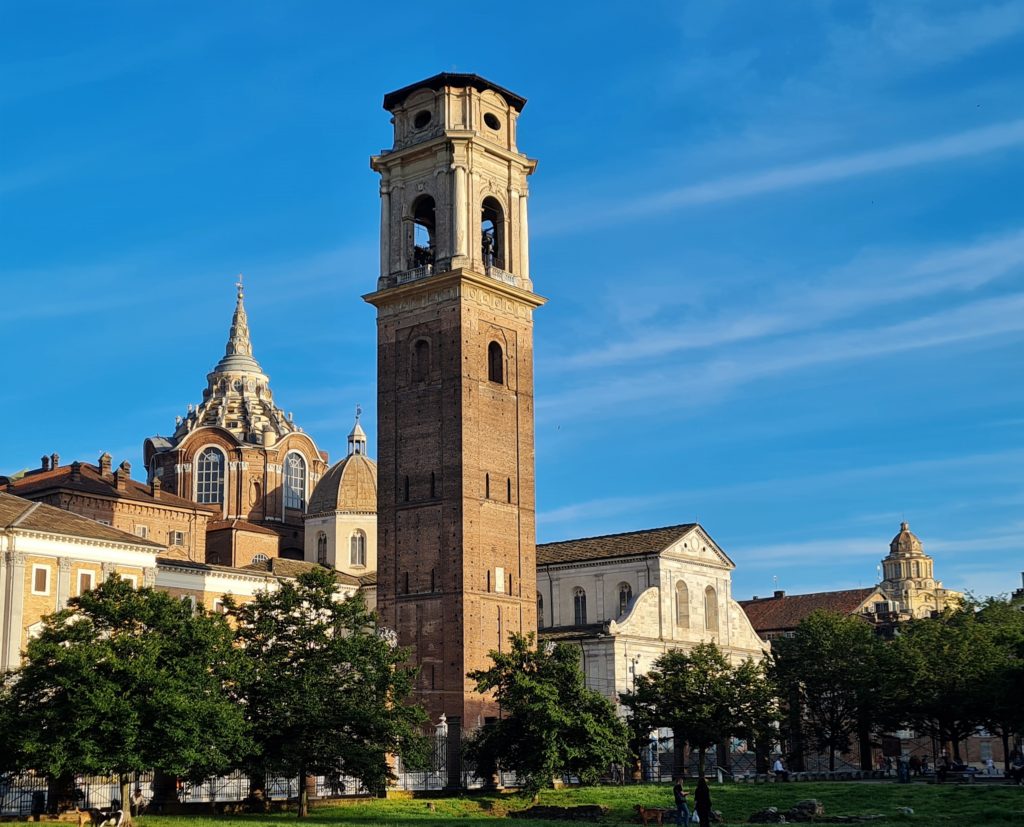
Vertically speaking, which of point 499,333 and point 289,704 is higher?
point 499,333

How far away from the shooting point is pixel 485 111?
62.8m

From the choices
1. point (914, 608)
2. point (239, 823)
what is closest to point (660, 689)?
point (239, 823)

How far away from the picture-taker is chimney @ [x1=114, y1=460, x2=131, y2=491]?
8168 cm

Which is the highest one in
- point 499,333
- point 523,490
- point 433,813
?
point 499,333

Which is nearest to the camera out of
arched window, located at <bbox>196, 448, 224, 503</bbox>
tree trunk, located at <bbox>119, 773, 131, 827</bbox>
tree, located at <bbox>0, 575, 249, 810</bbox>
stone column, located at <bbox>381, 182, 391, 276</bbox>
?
tree trunk, located at <bbox>119, 773, 131, 827</bbox>

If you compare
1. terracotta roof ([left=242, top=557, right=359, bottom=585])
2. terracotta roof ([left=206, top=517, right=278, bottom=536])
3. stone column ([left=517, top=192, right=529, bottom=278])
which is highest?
stone column ([left=517, top=192, right=529, bottom=278])

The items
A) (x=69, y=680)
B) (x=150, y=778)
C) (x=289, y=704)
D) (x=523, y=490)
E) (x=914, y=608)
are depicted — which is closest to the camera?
(x=69, y=680)

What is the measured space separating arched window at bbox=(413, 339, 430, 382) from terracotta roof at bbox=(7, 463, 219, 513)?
2644cm

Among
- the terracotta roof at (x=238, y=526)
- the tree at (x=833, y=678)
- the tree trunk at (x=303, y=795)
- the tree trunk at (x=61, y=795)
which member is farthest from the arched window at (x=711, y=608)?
the tree trunk at (x=61, y=795)

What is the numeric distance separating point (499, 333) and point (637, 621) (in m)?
19.6

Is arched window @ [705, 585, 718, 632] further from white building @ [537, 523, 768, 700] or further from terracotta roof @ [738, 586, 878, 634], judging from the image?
terracotta roof @ [738, 586, 878, 634]

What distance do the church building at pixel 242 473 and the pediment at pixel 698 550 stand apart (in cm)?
2770

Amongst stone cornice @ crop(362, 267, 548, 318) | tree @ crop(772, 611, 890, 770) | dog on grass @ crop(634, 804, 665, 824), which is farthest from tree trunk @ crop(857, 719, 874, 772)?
dog on grass @ crop(634, 804, 665, 824)

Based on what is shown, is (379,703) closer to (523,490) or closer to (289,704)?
(289,704)
